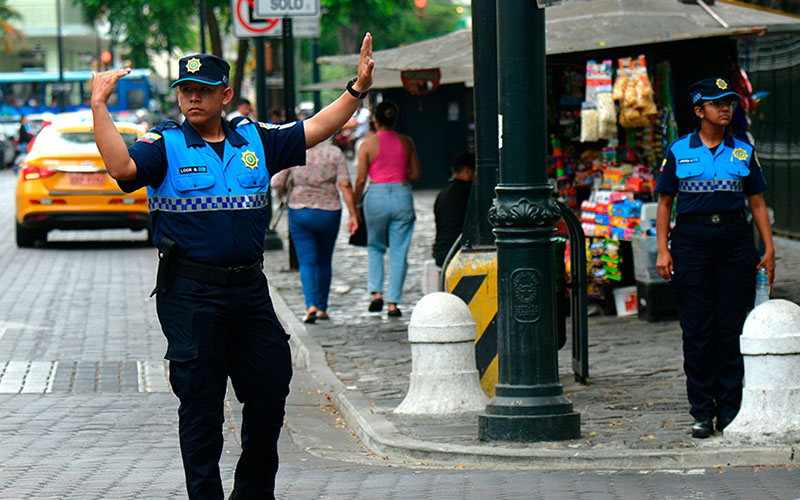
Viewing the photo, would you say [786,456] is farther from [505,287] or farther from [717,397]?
[505,287]

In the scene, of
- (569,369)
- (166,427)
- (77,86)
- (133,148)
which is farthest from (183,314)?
(77,86)

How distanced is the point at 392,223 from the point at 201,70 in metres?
7.03

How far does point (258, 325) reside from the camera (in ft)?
17.0

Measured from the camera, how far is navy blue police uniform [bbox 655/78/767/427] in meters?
7.04

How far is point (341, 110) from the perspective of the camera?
5.34 metres

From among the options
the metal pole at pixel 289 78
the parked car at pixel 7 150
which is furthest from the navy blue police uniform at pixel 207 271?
the parked car at pixel 7 150

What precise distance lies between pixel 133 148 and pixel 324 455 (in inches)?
105

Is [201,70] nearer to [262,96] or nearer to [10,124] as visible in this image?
[262,96]

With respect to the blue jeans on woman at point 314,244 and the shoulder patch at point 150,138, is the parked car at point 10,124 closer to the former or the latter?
the blue jeans on woman at point 314,244

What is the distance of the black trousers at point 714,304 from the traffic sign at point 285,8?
8064mm

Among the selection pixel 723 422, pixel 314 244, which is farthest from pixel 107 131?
pixel 314 244

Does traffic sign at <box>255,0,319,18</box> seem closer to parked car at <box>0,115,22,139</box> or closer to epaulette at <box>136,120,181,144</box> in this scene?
epaulette at <box>136,120,181,144</box>

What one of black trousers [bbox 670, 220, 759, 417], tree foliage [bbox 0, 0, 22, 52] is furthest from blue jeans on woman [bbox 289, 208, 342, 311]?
tree foliage [bbox 0, 0, 22, 52]

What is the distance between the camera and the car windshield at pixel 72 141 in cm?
1867
